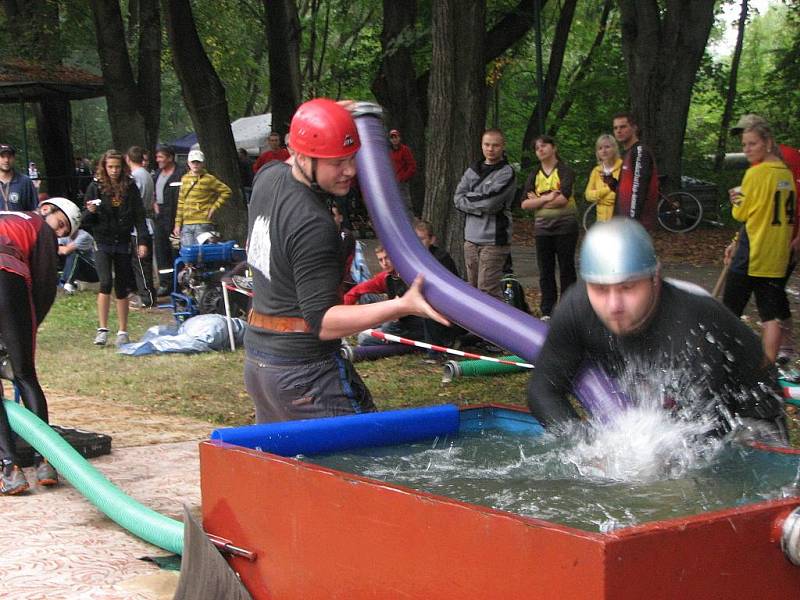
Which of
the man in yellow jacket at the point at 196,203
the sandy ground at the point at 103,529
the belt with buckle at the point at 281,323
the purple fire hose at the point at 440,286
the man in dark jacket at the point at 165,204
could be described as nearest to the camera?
the purple fire hose at the point at 440,286

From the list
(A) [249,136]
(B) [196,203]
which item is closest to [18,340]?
(B) [196,203]

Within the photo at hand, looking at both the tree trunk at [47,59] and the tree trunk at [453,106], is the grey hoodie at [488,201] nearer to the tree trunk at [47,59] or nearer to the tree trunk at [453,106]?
the tree trunk at [453,106]

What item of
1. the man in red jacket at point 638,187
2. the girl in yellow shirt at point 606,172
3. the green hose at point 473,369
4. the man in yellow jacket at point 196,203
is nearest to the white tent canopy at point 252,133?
the man in yellow jacket at point 196,203

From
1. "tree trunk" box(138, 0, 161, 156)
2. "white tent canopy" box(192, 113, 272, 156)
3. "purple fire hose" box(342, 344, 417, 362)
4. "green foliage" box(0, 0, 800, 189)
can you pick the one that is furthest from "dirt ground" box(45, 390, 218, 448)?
"white tent canopy" box(192, 113, 272, 156)

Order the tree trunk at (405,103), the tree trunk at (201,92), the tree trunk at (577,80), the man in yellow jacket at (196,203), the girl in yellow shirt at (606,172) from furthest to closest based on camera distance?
the tree trunk at (577,80)
the tree trunk at (405,103)
the tree trunk at (201,92)
the man in yellow jacket at (196,203)
the girl in yellow shirt at (606,172)

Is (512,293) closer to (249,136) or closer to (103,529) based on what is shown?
(103,529)

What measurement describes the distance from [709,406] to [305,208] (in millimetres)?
1739

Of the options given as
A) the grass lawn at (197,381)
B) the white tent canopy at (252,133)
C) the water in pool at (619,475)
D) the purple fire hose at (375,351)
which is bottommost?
the grass lawn at (197,381)

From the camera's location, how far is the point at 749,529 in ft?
9.37

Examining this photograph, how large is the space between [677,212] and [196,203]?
9702 mm

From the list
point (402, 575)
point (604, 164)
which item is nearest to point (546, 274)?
point (604, 164)

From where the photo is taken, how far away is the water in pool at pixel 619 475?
11.9 ft

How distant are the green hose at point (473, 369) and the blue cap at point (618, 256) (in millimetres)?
5721

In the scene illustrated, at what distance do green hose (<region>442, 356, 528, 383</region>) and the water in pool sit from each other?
4.95 metres
